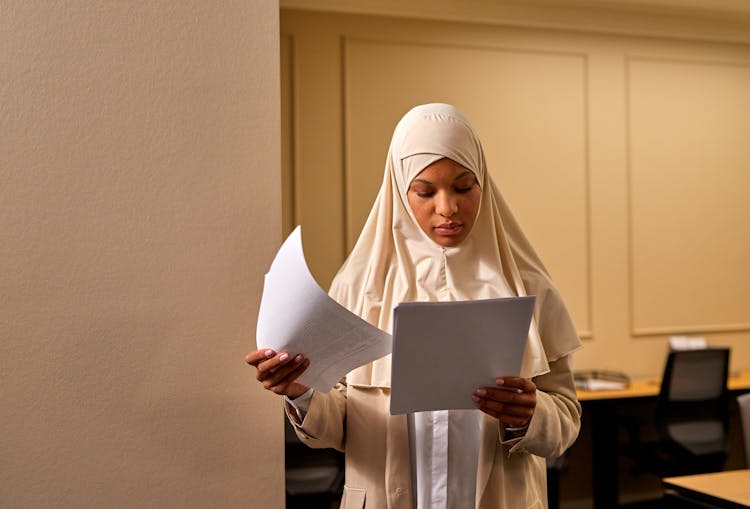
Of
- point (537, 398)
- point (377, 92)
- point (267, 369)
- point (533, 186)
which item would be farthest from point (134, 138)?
point (533, 186)

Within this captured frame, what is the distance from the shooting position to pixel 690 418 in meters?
4.25

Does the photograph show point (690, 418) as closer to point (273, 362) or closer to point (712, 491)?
point (712, 491)

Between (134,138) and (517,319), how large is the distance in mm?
781

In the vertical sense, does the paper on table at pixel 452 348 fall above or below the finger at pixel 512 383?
above

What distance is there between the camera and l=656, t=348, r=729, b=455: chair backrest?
4.18m

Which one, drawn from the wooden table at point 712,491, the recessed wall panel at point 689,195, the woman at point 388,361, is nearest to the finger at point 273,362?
the woman at point 388,361

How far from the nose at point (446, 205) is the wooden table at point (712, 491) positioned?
140cm

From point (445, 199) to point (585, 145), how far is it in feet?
13.0

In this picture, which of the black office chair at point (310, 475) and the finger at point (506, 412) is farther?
the black office chair at point (310, 475)

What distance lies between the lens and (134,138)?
58.1 inches

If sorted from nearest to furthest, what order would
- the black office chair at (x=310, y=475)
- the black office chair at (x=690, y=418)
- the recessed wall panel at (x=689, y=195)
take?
1. the black office chair at (x=310, y=475)
2. the black office chair at (x=690, y=418)
3. the recessed wall panel at (x=689, y=195)

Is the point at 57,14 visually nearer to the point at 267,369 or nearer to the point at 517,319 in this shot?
the point at 267,369

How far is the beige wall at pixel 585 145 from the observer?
4734 mm

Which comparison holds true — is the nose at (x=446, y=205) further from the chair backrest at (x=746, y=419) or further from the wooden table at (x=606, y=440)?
the wooden table at (x=606, y=440)
